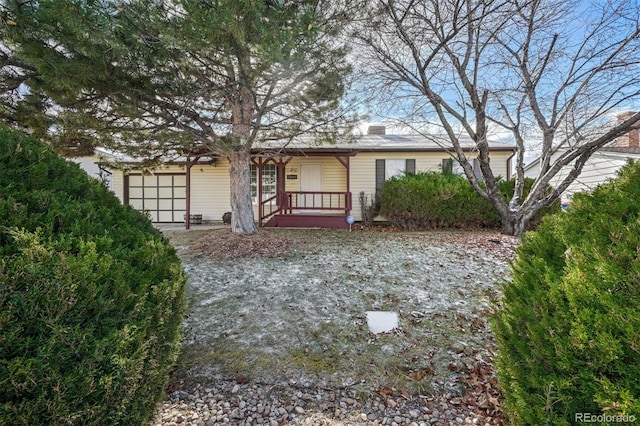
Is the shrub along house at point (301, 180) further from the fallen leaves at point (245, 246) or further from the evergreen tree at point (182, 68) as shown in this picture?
the evergreen tree at point (182, 68)

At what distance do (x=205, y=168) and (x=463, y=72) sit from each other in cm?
1022

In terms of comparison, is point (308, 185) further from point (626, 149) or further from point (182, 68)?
point (626, 149)

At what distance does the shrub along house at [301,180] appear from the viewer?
11.1 meters

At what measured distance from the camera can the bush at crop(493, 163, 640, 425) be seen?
3.97 feet

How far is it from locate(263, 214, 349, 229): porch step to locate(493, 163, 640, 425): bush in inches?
344

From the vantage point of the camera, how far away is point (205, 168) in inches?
522

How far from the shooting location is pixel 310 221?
1057 cm

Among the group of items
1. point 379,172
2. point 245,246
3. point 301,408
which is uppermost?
point 379,172

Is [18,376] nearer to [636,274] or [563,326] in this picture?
[563,326]

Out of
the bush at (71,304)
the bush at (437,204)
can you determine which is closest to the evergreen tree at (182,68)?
the bush at (71,304)

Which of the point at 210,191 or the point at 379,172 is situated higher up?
the point at 379,172

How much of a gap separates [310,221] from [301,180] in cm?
272

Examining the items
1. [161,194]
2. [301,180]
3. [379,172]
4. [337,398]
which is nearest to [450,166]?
[379,172]

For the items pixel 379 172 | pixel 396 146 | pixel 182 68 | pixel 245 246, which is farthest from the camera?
pixel 379 172
